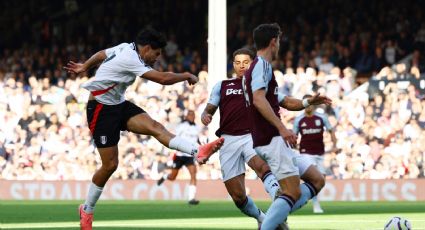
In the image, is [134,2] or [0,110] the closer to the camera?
[0,110]

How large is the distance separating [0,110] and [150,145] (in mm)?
4378

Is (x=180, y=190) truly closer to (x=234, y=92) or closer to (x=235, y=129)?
(x=234, y=92)

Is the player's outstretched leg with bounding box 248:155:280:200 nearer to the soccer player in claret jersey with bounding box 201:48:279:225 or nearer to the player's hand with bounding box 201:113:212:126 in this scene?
the soccer player in claret jersey with bounding box 201:48:279:225

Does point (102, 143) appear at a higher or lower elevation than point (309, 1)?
lower

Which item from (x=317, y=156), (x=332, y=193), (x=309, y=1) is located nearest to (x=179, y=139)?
(x=317, y=156)

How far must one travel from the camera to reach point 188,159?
26.3 m

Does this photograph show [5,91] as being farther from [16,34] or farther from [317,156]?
[317,156]

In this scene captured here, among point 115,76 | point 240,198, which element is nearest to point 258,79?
point 115,76

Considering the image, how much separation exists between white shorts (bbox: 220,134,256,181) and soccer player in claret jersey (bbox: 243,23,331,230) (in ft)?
8.90

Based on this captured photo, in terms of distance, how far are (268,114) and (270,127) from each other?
0.41m

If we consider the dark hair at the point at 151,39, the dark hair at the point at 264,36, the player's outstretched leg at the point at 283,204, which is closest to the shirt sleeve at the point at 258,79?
the dark hair at the point at 264,36

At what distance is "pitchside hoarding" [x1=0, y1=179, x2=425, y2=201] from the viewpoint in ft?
91.3

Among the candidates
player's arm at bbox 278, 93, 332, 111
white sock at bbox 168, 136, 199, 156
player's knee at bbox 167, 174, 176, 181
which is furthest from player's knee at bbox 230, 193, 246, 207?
player's knee at bbox 167, 174, 176, 181

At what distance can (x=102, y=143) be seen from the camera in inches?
547
